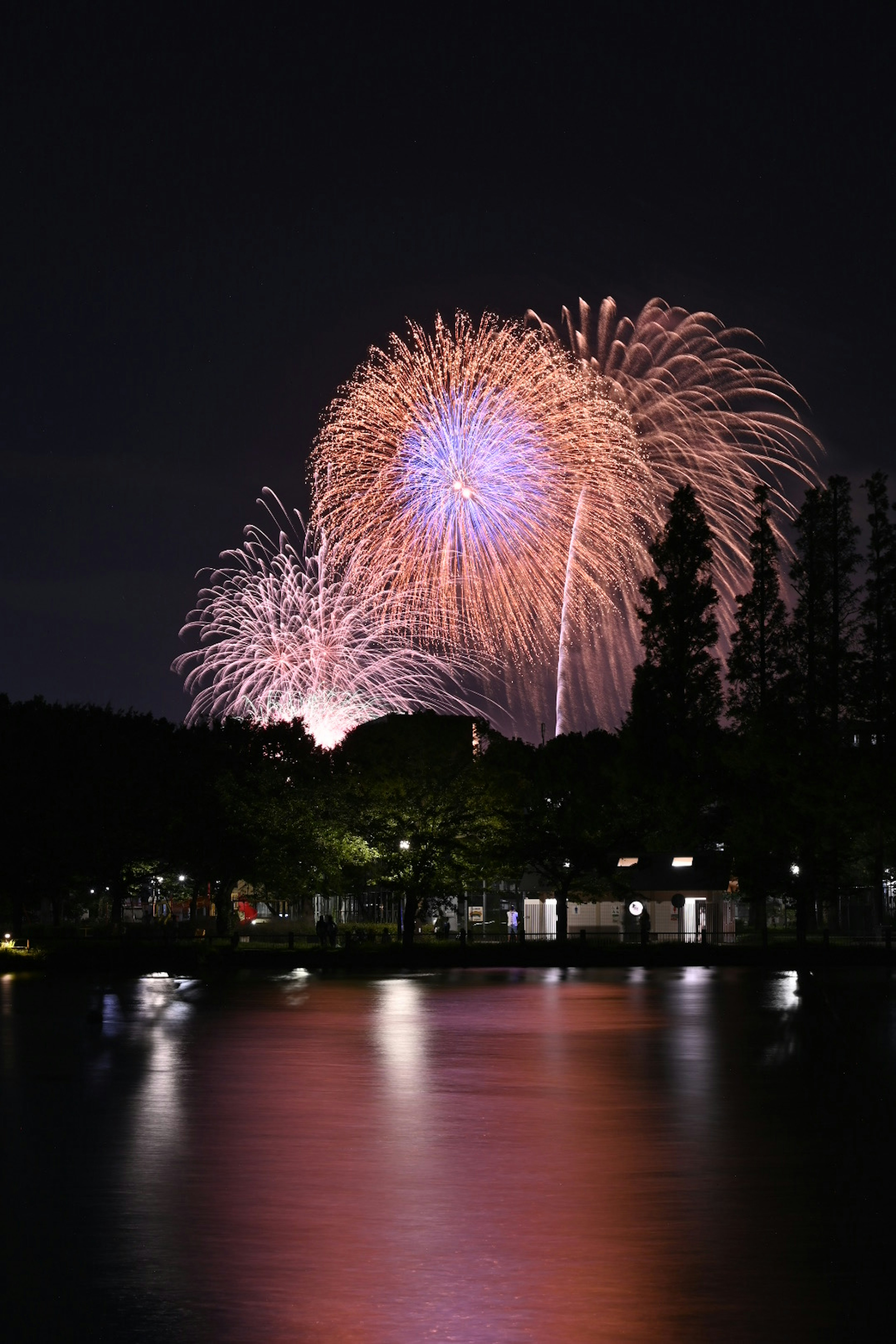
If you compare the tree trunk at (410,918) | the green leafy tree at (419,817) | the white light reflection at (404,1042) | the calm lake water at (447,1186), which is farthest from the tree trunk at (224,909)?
the calm lake water at (447,1186)

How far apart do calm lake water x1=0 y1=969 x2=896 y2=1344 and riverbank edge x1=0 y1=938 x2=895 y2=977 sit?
27.4 m

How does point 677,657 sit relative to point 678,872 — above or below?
above

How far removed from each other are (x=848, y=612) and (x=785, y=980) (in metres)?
34.4

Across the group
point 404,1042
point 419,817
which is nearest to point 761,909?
point 419,817

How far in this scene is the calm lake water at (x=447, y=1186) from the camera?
28.8ft

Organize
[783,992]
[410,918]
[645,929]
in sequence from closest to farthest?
[783,992] → [645,929] → [410,918]

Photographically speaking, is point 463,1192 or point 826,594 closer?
point 463,1192

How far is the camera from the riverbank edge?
53.8m

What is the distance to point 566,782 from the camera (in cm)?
7356

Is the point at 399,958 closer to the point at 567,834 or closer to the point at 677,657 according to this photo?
the point at 567,834

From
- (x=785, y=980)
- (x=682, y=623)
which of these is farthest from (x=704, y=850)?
(x=785, y=980)

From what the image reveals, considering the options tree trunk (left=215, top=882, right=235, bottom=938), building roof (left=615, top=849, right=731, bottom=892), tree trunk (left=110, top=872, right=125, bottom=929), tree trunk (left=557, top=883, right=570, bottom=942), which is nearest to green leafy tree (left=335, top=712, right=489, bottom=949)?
tree trunk (left=557, top=883, right=570, bottom=942)

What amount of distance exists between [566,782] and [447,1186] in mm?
61206

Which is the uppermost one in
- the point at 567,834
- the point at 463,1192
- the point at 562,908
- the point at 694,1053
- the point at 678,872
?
the point at 567,834
